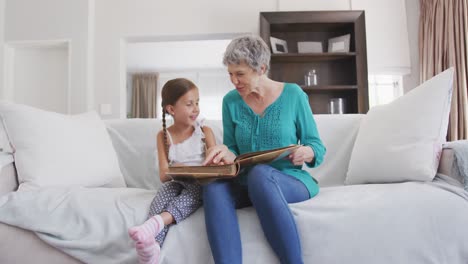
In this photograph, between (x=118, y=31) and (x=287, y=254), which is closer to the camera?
(x=287, y=254)

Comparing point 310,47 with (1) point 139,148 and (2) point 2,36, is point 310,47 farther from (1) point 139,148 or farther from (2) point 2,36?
(2) point 2,36

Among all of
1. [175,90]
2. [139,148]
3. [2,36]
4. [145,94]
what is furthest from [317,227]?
[145,94]

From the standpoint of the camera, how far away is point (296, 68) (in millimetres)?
3559

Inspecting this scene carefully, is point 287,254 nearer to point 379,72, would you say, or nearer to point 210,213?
point 210,213

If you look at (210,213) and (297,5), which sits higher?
(297,5)

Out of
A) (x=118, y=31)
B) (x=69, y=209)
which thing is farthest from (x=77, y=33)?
(x=69, y=209)

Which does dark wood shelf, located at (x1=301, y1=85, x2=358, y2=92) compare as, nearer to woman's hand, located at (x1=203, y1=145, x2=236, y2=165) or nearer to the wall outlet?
the wall outlet

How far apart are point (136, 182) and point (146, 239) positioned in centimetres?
85

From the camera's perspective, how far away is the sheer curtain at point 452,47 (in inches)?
114

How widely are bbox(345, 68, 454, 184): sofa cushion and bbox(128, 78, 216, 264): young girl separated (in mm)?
705

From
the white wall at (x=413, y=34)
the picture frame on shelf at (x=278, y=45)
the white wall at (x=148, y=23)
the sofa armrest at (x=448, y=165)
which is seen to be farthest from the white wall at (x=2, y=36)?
the white wall at (x=413, y=34)

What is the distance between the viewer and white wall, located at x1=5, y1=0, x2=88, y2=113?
3.60 m

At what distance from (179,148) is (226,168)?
464mm

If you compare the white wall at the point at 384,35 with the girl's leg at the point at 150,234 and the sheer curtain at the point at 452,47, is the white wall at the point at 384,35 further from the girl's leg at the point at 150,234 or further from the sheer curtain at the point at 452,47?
the girl's leg at the point at 150,234
